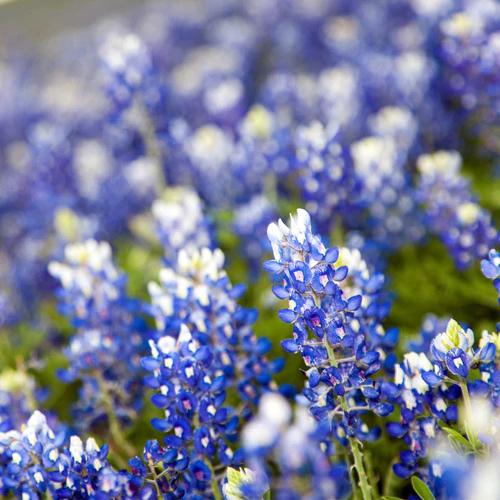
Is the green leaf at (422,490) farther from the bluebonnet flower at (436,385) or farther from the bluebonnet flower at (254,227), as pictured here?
the bluebonnet flower at (254,227)

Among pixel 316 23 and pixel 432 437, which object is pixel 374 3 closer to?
pixel 316 23

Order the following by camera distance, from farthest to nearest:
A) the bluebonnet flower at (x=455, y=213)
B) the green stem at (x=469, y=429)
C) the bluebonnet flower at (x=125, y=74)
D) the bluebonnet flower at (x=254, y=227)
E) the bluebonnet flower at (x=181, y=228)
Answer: the bluebonnet flower at (x=125, y=74) < the bluebonnet flower at (x=254, y=227) < the bluebonnet flower at (x=181, y=228) < the bluebonnet flower at (x=455, y=213) < the green stem at (x=469, y=429)

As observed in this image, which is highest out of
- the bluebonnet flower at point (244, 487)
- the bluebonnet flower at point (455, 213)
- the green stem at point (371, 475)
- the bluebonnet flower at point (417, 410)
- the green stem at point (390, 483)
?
the bluebonnet flower at point (244, 487)

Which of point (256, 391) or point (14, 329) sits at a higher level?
point (256, 391)

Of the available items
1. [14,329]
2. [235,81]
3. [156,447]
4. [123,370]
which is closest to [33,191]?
[14,329]

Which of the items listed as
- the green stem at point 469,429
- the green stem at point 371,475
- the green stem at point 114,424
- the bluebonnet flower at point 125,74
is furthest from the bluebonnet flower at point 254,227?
the green stem at point 469,429

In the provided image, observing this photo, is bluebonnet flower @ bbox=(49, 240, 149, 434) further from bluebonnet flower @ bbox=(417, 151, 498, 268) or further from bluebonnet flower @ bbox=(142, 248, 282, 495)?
bluebonnet flower @ bbox=(417, 151, 498, 268)

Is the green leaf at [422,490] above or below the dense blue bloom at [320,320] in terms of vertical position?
below
